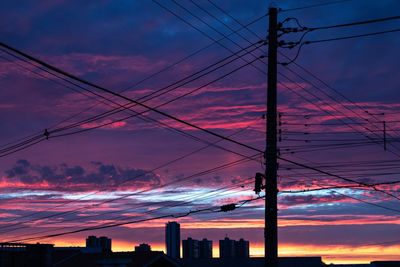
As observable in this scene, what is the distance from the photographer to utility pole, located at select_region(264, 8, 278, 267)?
2291 cm

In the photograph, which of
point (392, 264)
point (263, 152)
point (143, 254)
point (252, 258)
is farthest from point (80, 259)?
point (392, 264)

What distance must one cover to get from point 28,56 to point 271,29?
12313 mm

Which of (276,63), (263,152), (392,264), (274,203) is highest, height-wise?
(276,63)

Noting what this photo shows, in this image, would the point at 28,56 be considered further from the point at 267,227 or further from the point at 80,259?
the point at 80,259

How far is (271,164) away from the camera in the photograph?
23.9 metres

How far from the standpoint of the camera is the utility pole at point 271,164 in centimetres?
2291

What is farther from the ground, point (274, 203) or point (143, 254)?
point (274, 203)

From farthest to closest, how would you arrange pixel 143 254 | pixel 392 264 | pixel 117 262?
pixel 392 264, pixel 143 254, pixel 117 262

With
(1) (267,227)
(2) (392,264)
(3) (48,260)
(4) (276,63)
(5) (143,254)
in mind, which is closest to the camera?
(1) (267,227)

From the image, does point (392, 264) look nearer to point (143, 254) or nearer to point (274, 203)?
point (143, 254)

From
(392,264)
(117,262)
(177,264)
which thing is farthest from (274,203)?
(392,264)

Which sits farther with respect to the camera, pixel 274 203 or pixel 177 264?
pixel 177 264

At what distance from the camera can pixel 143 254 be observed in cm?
4266

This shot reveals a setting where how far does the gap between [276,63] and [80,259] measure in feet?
81.5
